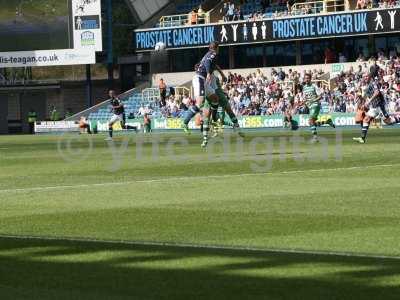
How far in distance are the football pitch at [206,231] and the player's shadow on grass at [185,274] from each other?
0.05 ft

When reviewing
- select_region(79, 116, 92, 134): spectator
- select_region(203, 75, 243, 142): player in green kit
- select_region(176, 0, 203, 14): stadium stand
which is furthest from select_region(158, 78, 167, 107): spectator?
select_region(203, 75, 243, 142): player in green kit

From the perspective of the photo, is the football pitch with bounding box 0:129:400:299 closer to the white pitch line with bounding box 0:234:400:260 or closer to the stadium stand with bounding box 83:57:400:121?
the white pitch line with bounding box 0:234:400:260

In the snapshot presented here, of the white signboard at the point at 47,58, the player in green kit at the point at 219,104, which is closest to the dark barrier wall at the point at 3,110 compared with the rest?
the white signboard at the point at 47,58

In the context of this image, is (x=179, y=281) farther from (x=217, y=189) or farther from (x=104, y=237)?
(x=217, y=189)

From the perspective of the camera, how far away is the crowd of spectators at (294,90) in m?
56.1

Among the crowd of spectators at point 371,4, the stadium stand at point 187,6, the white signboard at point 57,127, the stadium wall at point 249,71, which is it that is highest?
the stadium stand at point 187,6

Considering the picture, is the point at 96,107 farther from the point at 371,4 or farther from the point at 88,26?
the point at 371,4

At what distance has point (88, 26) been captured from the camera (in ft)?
234

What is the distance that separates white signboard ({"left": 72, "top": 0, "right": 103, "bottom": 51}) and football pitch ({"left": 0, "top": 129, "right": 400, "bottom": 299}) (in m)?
47.1

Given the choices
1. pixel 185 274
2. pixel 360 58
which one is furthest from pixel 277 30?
pixel 185 274

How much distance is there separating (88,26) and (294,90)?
16659 mm

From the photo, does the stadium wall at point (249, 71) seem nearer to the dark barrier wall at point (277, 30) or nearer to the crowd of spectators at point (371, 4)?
the dark barrier wall at point (277, 30)

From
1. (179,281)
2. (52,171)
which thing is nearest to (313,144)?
(52,171)

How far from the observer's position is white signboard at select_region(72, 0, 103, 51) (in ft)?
233
